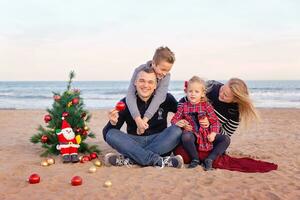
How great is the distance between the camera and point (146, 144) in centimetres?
590

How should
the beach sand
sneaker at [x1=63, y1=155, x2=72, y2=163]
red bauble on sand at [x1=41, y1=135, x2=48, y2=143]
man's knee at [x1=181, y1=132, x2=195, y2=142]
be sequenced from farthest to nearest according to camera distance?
red bauble on sand at [x1=41, y1=135, x2=48, y2=143] → sneaker at [x1=63, y1=155, x2=72, y2=163] → man's knee at [x1=181, y1=132, x2=195, y2=142] → the beach sand

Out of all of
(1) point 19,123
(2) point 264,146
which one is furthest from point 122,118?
(1) point 19,123

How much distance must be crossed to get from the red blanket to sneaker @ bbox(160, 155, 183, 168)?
0.34 metres

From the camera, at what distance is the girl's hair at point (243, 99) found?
5680mm

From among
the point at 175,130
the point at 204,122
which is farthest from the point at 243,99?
the point at 175,130

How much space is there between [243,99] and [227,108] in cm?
32

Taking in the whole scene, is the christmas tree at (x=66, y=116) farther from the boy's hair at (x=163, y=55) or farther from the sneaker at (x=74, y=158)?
the boy's hair at (x=163, y=55)

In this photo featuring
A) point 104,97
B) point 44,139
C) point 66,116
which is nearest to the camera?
point 66,116

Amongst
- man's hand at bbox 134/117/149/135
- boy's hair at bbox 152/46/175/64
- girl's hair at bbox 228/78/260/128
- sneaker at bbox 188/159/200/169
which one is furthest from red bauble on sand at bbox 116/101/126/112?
girl's hair at bbox 228/78/260/128

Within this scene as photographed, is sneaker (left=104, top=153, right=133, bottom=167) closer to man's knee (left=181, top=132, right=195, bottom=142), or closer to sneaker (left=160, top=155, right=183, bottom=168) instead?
sneaker (left=160, top=155, right=183, bottom=168)

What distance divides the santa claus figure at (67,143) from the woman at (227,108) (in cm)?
158

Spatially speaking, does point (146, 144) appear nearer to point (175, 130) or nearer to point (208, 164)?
point (175, 130)

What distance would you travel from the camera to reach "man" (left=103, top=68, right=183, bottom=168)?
557 cm

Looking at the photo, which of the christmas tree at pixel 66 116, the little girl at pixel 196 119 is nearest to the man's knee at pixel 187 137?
the little girl at pixel 196 119
